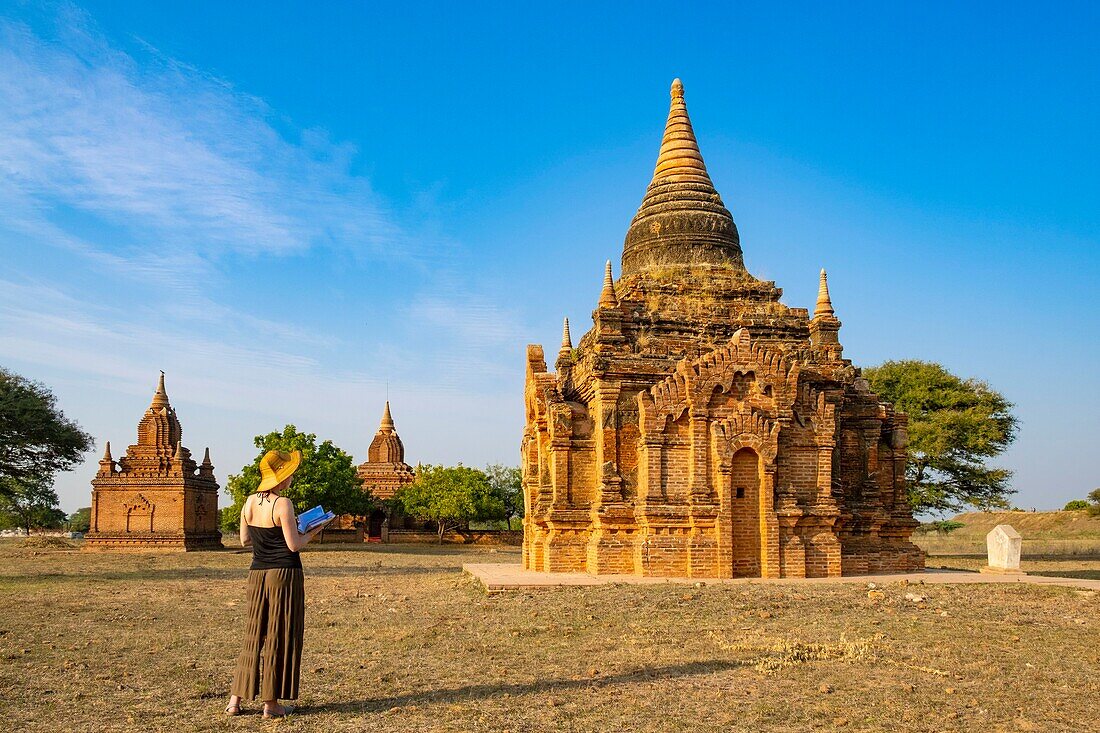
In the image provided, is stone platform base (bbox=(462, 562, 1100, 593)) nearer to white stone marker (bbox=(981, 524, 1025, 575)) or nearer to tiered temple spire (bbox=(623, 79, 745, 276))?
white stone marker (bbox=(981, 524, 1025, 575))

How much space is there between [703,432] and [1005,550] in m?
8.24

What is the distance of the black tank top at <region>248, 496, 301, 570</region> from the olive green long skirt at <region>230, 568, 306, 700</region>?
2.2 inches

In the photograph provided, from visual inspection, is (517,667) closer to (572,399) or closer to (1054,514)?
(572,399)

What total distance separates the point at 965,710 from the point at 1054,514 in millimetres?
65836

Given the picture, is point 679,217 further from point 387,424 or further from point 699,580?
point 387,424

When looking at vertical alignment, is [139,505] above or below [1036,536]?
above

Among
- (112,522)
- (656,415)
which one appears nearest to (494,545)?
(112,522)

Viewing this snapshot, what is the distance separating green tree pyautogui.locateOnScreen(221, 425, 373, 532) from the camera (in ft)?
146

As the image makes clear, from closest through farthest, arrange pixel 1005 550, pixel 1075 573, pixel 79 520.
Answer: pixel 1005 550 < pixel 1075 573 < pixel 79 520

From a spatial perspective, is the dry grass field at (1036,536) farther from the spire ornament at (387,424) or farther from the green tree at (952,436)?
the spire ornament at (387,424)

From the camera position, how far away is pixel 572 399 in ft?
74.1

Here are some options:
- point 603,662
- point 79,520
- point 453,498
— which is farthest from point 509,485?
point 79,520

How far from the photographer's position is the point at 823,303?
23.2m

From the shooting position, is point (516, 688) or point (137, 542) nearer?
point (516, 688)
